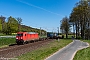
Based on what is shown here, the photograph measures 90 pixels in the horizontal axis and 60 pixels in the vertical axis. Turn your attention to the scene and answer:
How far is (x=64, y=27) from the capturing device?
9494 cm

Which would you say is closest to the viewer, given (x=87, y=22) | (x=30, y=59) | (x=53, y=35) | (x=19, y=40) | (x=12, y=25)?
(x=30, y=59)

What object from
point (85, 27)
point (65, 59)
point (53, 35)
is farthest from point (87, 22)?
point (65, 59)

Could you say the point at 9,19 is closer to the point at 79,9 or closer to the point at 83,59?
the point at 79,9

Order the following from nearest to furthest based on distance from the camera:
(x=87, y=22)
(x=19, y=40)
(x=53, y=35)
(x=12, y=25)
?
(x=19, y=40), (x=87, y=22), (x=53, y=35), (x=12, y=25)

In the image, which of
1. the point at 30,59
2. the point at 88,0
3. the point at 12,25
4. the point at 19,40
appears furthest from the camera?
the point at 12,25

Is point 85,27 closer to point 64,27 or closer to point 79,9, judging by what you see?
point 79,9

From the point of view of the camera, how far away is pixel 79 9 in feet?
237

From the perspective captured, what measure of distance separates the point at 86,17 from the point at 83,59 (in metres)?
58.2

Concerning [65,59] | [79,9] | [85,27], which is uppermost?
[79,9]

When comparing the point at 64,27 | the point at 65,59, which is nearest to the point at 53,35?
the point at 64,27

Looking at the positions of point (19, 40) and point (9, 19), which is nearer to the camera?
point (19, 40)

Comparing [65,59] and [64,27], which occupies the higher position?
[64,27]

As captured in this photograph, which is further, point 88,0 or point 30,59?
point 88,0

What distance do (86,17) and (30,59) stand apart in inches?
2355
